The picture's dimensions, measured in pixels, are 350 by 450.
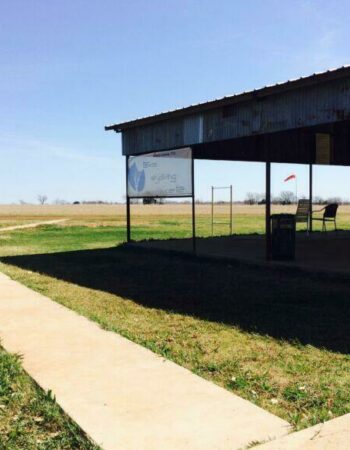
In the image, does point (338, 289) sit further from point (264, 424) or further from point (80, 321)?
point (264, 424)

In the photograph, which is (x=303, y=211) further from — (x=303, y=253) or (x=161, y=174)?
(x=161, y=174)

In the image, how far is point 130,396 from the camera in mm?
3691

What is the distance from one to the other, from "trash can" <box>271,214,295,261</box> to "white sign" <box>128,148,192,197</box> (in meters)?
3.04

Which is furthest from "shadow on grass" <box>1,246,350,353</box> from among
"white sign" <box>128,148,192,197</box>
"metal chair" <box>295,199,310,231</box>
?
"metal chair" <box>295,199,310,231</box>

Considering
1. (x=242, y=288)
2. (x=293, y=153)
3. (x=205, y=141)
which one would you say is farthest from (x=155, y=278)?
(x=293, y=153)

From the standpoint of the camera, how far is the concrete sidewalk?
3039mm

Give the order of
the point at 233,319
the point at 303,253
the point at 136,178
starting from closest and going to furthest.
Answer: the point at 233,319 < the point at 303,253 < the point at 136,178

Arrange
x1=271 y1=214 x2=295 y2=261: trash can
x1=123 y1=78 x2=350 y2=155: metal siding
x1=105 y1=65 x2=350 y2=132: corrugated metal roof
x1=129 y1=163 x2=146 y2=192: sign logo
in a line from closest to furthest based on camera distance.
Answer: x1=105 y1=65 x2=350 y2=132: corrugated metal roof, x1=123 y1=78 x2=350 y2=155: metal siding, x1=271 y1=214 x2=295 y2=261: trash can, x1=129 y1=163 x2=146 y2=192: sign logo

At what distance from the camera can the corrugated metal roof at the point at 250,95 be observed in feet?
28.5

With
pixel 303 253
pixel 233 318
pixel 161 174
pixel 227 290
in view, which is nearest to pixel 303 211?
pixel 303 253

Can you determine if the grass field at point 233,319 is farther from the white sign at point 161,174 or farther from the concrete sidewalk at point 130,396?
the white sign at point 161,174

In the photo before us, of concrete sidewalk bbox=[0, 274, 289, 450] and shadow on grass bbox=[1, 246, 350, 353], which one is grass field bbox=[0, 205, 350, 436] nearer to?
shadow on grass bbox=[1, 246, 350, 353]

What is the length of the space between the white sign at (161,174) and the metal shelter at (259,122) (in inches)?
10.4

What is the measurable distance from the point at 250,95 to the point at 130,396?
8.26m
